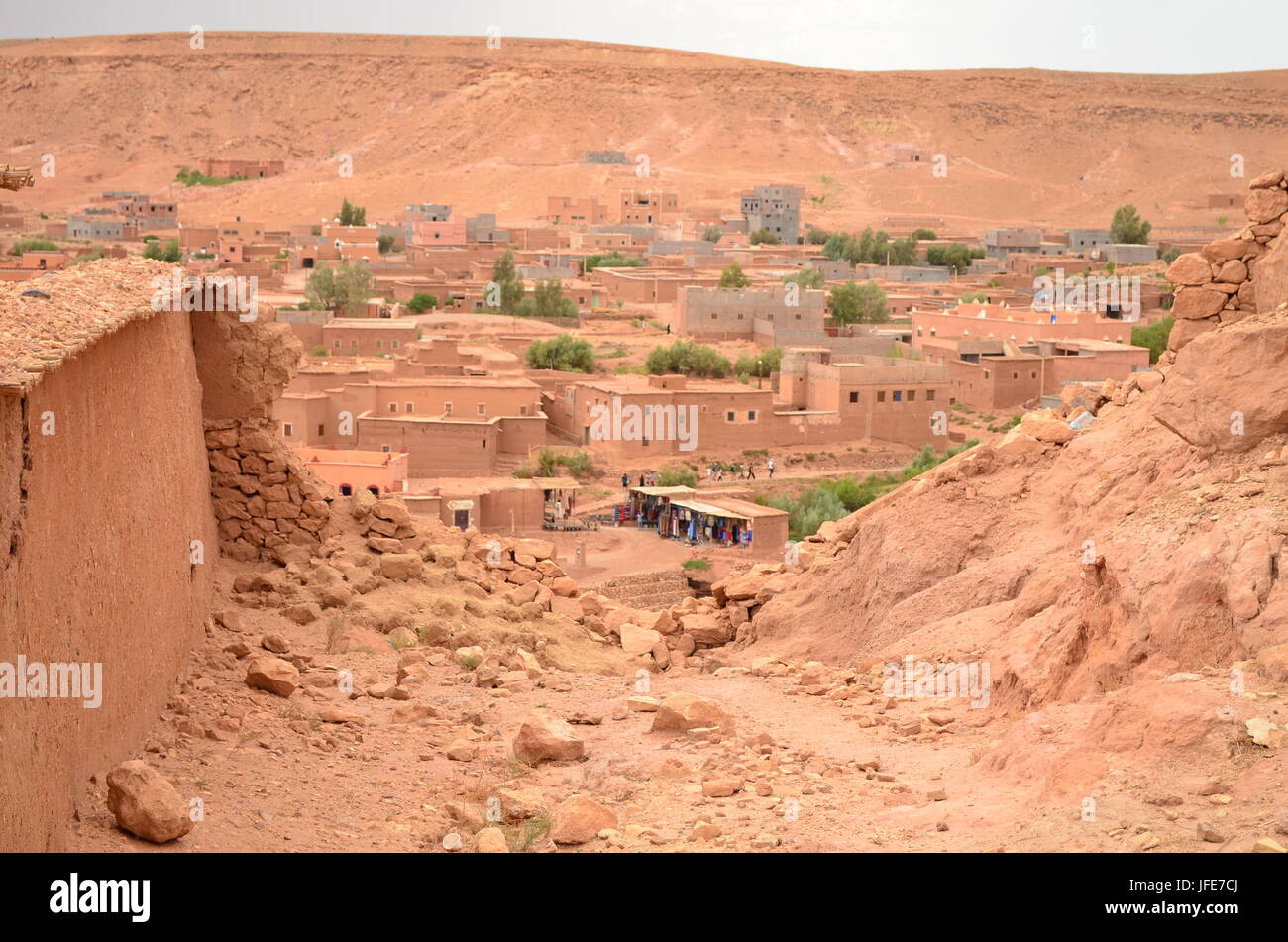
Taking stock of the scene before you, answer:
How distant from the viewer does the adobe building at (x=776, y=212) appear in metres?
71.8

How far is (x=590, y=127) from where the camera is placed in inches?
4190

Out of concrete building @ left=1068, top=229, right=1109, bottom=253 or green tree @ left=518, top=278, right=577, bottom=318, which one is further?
concrete building @ left=1068, top=229, right=1109, bottom=253

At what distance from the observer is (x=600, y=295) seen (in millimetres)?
48469

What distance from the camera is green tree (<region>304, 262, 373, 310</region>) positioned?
147 ft

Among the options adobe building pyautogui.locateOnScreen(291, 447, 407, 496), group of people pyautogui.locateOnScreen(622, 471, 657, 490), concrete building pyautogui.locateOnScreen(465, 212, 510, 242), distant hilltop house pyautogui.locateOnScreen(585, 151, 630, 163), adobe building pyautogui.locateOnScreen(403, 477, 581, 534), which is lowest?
group of people pyautogui.locateOnScreen(622, 471, 657, 490)

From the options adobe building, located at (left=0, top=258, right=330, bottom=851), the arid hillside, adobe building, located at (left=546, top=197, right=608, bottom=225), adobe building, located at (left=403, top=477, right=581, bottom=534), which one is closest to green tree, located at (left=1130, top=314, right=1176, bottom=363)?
adobe building, located at (left=403, top=477, right=581, bottom=534)

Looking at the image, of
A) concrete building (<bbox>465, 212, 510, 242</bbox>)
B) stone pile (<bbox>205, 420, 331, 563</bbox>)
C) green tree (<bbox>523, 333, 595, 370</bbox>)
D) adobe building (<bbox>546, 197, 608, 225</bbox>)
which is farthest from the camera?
adobe building (<bbox>546, 197, 608, 225</bbox>)

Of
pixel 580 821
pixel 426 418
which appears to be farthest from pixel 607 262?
pixel 580 821

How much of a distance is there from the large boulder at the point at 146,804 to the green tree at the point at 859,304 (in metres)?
40.1

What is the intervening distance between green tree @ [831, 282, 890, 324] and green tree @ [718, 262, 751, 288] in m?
3.10

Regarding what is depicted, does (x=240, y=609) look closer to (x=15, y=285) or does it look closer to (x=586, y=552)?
(x=15, y=285)

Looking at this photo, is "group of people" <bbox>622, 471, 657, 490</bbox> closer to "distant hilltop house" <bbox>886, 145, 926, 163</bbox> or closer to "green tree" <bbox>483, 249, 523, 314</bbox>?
"green tree" <bbox>483, 249, 523, 314</bbox>

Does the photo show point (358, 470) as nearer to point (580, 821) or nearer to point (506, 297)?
point (580, 821)

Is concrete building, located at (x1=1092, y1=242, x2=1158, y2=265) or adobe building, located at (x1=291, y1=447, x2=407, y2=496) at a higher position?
concrete building, located at (x1=1092, y1=242, x2=1158, y2=265)
